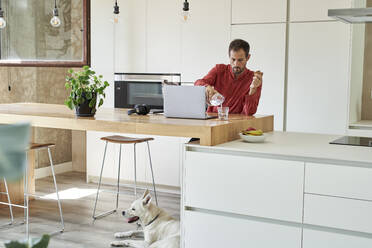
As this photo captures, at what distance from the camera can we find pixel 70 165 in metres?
6.35

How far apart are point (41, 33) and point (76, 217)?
2.64 m

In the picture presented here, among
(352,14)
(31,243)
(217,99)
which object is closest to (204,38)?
(217,99)

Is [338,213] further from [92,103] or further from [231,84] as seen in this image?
[92,103]

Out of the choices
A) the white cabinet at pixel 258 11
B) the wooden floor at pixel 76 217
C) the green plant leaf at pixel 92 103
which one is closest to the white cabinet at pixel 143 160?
the wooden floor at pixel 76 217

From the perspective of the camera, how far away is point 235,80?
364 cm

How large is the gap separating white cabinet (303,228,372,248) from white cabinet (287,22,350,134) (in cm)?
212

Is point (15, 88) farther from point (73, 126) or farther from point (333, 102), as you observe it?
point (333, 102)

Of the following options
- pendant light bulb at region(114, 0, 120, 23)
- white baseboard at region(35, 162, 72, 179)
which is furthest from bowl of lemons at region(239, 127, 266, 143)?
white baseboard at region(35, 162, 72, 179)

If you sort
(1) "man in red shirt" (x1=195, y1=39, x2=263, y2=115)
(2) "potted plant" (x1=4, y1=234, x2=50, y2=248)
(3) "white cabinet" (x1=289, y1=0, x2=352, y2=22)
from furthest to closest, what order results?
(3) "white cabinet" (x1=289, y1=0, x2=352, y2=22), (1) "man in red shirt" (x1=195, y1=39, x2=263, y2=115), (2) "potted plant" (x1=4, y1=234, x2=50, y2=248)

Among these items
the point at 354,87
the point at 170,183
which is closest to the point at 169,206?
the point at 170,183

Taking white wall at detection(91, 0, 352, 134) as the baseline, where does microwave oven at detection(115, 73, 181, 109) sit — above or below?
below

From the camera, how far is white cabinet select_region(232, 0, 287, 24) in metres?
4.43

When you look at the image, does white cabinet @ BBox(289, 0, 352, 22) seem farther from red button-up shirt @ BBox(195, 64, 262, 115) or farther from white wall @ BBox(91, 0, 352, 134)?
red button-up shirt @ BBox(195, 64, 262, 115)

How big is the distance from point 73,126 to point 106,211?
5.25ft
